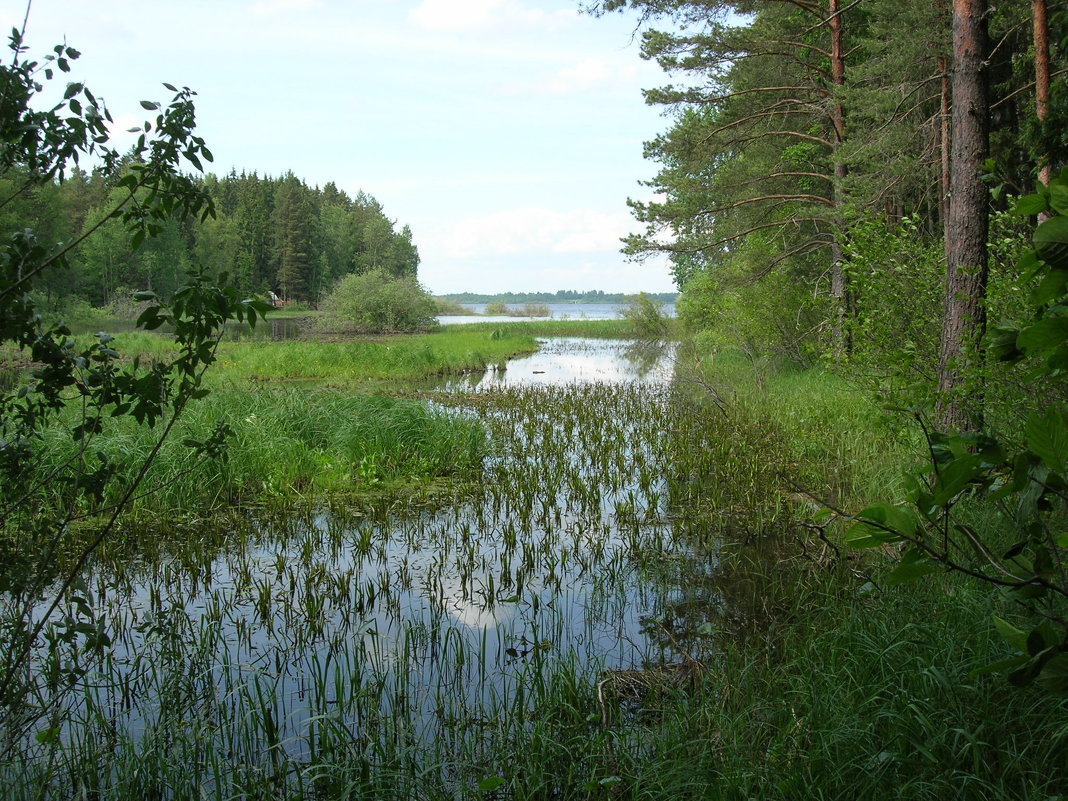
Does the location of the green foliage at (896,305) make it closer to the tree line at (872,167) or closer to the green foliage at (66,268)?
the tree line at (872,167)

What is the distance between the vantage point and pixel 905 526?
1286 mm

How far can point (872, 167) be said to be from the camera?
42.9 feet

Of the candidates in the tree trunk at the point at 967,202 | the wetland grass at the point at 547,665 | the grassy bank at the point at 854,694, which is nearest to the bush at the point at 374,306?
the wetland grass at the point at 547,665

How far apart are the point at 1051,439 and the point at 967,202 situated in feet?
22.1

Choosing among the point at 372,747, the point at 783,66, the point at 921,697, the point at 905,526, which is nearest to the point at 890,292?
the point at 921,697

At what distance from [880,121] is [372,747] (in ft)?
42.9

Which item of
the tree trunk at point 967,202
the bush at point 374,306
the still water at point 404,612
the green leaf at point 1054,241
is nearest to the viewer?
the green leaf at point 1054,241

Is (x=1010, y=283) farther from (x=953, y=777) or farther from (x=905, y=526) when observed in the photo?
(x=905, y=526)

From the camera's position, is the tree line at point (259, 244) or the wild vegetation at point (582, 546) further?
the tree line at point (259, 244)

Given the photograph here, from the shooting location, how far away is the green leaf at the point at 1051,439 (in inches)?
45.9

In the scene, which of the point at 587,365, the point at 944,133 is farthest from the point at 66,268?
the point at 587,365

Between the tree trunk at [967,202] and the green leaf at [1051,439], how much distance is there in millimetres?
6161

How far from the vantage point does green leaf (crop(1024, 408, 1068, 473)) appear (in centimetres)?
117

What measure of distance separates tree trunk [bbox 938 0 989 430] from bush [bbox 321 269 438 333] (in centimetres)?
4001
